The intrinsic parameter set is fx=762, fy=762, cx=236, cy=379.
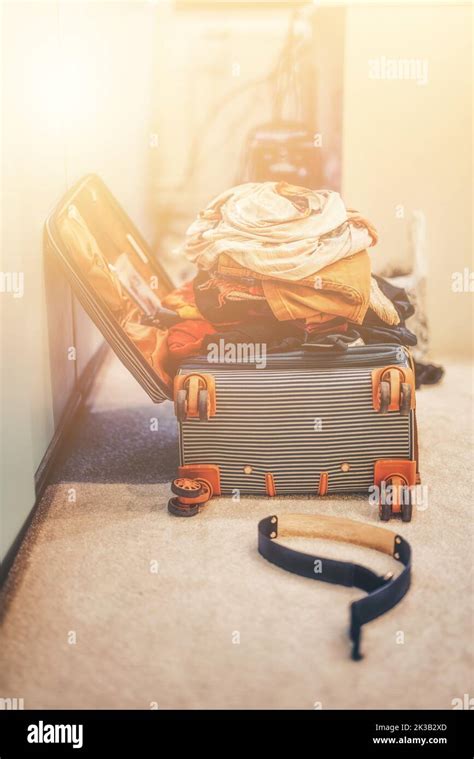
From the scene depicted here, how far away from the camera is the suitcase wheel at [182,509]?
176 centimetres

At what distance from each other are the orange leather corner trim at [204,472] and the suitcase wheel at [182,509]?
7 centimetres

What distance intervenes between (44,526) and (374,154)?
1988 millimetres

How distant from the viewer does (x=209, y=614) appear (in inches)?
54.1

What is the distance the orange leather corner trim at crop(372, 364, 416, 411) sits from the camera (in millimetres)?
1740

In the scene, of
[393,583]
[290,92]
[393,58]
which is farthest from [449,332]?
[393,583]

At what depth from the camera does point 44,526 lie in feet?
5.63

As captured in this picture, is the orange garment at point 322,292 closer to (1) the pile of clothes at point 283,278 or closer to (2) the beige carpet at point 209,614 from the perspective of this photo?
(1) the pile of clothes at point 283,278

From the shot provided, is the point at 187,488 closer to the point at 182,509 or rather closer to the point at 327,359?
the point at 182,509

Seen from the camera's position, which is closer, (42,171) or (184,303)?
(42,171)

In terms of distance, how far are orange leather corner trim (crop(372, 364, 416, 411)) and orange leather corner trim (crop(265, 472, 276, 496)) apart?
0.97 ft

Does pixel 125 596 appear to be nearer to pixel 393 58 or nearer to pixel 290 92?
pixel 393 58

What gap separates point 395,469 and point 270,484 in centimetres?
30

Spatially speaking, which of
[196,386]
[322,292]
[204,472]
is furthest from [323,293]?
[204,472]

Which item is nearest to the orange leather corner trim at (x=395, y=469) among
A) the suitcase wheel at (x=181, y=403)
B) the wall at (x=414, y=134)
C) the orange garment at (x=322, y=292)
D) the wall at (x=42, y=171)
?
the orange garment at (x=322, y=292)
